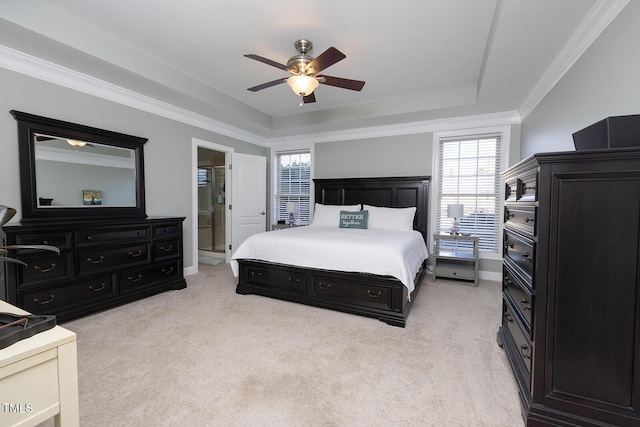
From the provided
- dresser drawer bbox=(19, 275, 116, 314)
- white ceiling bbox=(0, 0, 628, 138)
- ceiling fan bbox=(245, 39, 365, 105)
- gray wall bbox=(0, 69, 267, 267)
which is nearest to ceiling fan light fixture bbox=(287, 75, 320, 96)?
ceiling fan bbox=(245, 39, 365, 105)

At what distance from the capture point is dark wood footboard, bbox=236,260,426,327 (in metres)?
2.76

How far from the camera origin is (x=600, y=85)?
2.06 meters

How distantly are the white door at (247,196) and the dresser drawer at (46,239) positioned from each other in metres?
2.64

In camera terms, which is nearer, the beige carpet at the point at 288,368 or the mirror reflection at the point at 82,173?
the beige carpet at the point at 288,368

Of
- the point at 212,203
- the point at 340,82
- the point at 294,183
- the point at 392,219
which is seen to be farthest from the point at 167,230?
the point at 212,203

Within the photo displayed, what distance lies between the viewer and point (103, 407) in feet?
5.24

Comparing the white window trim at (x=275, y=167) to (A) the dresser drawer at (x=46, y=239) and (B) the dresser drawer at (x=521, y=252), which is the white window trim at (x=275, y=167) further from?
(B) the dresser drawer at (x=521, y=252)

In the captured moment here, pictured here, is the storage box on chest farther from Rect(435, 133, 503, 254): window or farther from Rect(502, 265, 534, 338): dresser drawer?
Rect(435, 133, 503, 254): window

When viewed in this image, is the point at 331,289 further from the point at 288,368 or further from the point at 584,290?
the point at 584,290

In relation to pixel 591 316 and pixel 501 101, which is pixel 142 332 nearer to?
pixel 591 316

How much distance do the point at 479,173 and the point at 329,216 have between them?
2.51 meters

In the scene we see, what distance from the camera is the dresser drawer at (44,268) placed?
2.44 metres

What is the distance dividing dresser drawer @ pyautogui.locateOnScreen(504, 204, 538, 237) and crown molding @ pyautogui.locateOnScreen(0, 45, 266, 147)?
4.30m

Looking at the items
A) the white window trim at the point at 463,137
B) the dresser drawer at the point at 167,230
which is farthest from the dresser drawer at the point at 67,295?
the white window trim at the point at 463,137
